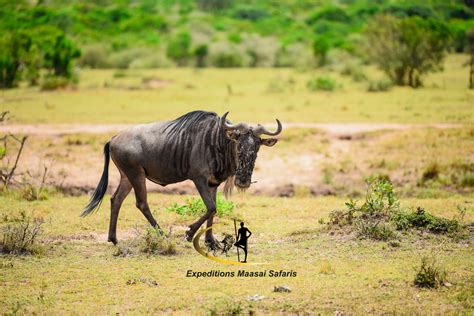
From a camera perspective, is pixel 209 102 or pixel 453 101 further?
pixel 209 102

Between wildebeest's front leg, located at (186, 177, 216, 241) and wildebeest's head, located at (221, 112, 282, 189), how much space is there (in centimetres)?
58

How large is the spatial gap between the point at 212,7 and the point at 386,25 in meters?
41.2

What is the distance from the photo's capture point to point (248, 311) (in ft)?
24.4

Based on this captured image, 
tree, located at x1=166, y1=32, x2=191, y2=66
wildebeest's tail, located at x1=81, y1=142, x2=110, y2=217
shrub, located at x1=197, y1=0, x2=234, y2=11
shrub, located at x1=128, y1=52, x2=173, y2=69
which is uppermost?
shrub, located at x1=197, y1=0, x2=234, y2=11

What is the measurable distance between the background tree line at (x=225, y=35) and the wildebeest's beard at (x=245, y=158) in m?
21.2

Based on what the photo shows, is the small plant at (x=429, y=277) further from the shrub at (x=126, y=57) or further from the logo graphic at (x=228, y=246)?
the shrub at (x=126, y=57)

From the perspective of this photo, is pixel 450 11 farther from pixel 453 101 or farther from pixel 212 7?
pixel 453 101

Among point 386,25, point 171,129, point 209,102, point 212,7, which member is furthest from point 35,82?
point 212,7

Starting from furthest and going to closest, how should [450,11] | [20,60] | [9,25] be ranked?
1. [450,11]
2. [9,25]
3. [20,60]

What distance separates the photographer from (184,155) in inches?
398

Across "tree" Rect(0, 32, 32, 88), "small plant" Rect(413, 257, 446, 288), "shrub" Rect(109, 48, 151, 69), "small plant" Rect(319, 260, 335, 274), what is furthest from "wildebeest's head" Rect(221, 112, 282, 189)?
"shrub" Rect(109, 48, 151, 69)

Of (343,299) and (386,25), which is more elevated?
(386,25)

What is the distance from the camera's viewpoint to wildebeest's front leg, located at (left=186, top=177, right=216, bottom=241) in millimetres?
9742

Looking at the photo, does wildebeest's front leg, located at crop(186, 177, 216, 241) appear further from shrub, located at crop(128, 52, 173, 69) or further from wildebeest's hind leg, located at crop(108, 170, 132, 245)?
shrub, located at crop(128, 52, 173, 69)
